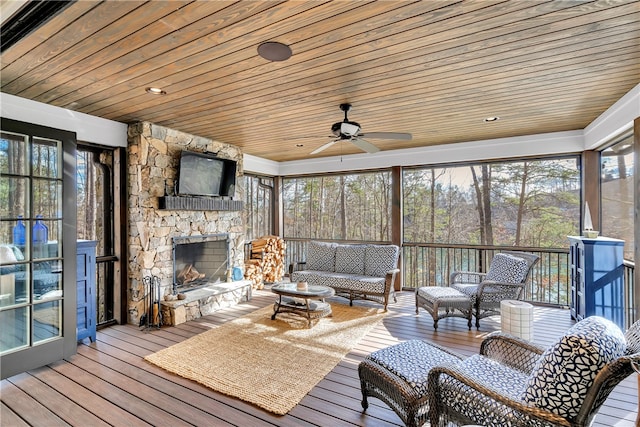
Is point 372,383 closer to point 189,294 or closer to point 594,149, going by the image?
point 189,294

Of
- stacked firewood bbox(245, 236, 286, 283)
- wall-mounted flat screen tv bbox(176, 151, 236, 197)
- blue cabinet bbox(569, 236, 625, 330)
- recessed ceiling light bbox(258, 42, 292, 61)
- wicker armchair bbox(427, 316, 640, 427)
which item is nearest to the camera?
wicker armchair bbox(427, 316, 640, 427)

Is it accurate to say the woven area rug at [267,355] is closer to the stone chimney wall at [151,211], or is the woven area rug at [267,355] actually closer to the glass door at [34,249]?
the glass door at [34,249]

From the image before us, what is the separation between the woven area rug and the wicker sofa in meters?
0.47

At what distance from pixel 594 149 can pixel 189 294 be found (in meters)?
6.25

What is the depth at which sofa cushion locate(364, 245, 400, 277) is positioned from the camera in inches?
200

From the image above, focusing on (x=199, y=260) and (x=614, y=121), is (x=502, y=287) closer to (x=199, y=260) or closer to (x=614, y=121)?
(x=614, y=121)

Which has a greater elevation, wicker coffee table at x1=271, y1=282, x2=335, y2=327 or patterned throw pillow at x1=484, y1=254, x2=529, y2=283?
patterned throw pillow at x1=484, y1=254, x2=529, y2=283

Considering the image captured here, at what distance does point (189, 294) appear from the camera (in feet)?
14.7

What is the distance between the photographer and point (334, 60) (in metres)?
2.42

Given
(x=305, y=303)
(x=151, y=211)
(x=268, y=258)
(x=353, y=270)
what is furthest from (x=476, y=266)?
(x=151, y=211)

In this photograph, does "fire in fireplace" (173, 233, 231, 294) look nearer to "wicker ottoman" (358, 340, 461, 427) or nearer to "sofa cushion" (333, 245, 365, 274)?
Result: "sofa cushion" (333, 245, 365, 274)

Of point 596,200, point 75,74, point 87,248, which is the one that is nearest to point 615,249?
point 596,200

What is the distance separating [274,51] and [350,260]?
3.83 m

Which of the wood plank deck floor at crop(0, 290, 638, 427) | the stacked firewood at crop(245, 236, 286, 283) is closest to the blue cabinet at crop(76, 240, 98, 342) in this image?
the wood plank deck floor at crop(0, 290, 638, 427)
